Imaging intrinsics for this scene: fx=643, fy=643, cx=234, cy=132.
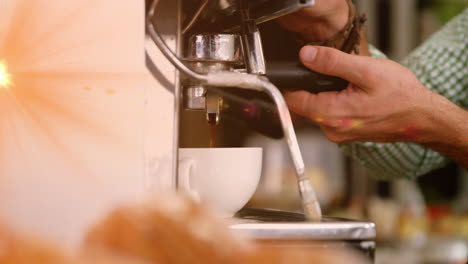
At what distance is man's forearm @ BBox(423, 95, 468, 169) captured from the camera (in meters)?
0.91

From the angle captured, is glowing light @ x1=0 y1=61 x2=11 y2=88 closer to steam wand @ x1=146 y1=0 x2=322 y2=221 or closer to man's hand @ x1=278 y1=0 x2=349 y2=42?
steam wand @ x1=146 y1=0 x2=322 y2=221

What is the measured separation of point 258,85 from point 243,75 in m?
0.02

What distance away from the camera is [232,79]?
0.59 m

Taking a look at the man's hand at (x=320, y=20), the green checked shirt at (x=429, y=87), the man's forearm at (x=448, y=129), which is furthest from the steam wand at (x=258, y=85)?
the green checked shirt at (x=429, y=87)

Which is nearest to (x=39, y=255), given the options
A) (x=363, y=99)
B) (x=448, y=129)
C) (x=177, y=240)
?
(x=177, y=240)

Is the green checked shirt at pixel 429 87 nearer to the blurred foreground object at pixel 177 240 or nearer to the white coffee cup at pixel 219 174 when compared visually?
the white coffee cup at pixel 219 174

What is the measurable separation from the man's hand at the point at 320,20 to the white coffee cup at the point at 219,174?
233mm

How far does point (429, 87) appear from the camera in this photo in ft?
3.93

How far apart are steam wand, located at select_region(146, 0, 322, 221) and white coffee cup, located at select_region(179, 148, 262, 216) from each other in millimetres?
72

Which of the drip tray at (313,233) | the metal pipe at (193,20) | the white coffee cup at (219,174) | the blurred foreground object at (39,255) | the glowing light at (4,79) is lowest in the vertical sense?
the drip tray at (313,233)

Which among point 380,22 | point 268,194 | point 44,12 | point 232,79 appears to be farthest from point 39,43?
point 380,22

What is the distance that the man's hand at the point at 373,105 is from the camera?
2.47ft

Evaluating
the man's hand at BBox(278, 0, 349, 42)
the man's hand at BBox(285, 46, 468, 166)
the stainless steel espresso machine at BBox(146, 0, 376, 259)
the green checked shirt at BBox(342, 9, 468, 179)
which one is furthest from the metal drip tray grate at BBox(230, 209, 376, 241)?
the green checked shirt at BBox(342, 9, 468, 179)

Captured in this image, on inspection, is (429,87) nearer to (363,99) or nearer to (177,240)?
(363,99)
